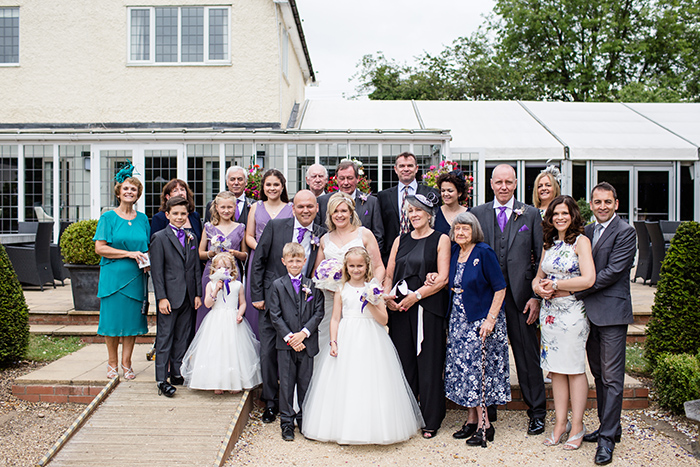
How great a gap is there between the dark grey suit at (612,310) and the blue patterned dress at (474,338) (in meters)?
0.71

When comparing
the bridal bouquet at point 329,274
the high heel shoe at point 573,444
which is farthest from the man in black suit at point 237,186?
the high heel shoe at point 573,444

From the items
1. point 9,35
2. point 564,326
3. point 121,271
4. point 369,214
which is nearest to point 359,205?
point 369,214

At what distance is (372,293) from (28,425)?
340 cm

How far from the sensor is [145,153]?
37.3 feet

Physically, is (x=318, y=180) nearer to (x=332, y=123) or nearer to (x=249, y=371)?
(x=249, y=371)

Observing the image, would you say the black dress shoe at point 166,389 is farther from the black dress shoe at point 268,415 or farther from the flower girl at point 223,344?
the black dress shoe at point 268,415

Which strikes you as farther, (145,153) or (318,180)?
(145,153)

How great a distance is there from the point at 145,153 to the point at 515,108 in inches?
440

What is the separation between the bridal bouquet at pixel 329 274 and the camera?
450 cm

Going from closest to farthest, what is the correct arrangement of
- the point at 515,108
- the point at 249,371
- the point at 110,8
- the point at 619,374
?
1. the point at 619,374
2. the point at 249,371
3. the point at 110,8
4. the point at 515,108

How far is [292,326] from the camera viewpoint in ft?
15.4

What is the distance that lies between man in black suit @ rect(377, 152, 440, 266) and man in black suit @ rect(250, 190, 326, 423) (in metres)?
0.85

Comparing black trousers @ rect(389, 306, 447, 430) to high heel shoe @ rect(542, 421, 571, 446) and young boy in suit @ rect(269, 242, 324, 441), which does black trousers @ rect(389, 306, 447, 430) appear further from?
high heel shoe @ rect(542, 421, 571, 446)

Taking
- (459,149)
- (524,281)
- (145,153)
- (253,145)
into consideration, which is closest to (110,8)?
(145,153)
